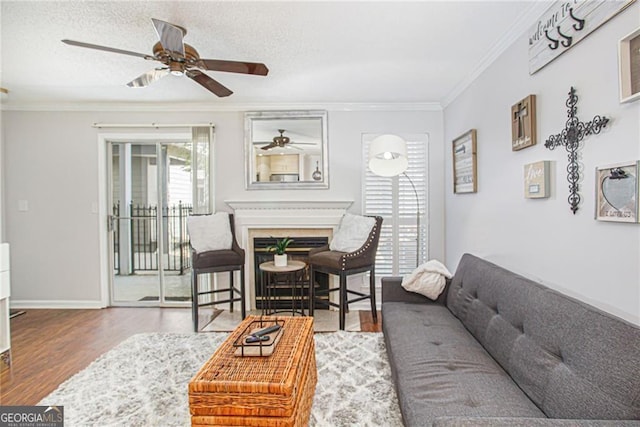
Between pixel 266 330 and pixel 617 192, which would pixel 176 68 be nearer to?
pixel 266 330

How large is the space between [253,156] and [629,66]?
11.2 feet

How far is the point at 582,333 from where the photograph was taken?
4.20 feet

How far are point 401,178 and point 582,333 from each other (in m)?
2.88

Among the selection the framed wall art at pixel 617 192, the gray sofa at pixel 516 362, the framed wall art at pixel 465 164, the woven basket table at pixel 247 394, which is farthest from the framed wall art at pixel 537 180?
the woven basket table at pixel 247 394

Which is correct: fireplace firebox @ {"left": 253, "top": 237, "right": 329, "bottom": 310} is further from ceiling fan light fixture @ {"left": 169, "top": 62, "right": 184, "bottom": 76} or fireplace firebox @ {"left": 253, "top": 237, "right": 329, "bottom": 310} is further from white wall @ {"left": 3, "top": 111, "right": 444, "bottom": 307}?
ceiling fan light fixture @ {"left": 169, "top": 62, "right": 184, "bottom": 76}

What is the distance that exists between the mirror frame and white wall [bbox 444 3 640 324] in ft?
5.49

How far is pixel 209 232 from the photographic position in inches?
144

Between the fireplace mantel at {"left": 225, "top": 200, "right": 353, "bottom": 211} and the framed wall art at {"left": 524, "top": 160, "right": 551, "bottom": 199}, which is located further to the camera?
the fireplace mantel at {"left": 225, "top": 200, "right": 353, "bottom": 211}

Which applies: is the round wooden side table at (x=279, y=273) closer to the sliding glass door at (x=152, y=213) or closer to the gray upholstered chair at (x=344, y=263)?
the gray upholstered chair at (x=344, y=263)

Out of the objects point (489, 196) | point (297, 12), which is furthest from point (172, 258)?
point (489, 196)

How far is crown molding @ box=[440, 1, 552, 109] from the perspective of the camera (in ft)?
6.57

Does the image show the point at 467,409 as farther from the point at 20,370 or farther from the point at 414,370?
the point at 20,370

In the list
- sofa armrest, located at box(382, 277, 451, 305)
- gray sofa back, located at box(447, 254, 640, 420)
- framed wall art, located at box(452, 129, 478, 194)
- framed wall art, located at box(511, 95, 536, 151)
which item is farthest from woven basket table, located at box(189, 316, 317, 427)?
framed wall art, located at box(452, 129, 478, 194)

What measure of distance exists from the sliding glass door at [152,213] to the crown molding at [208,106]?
0.43 meters
